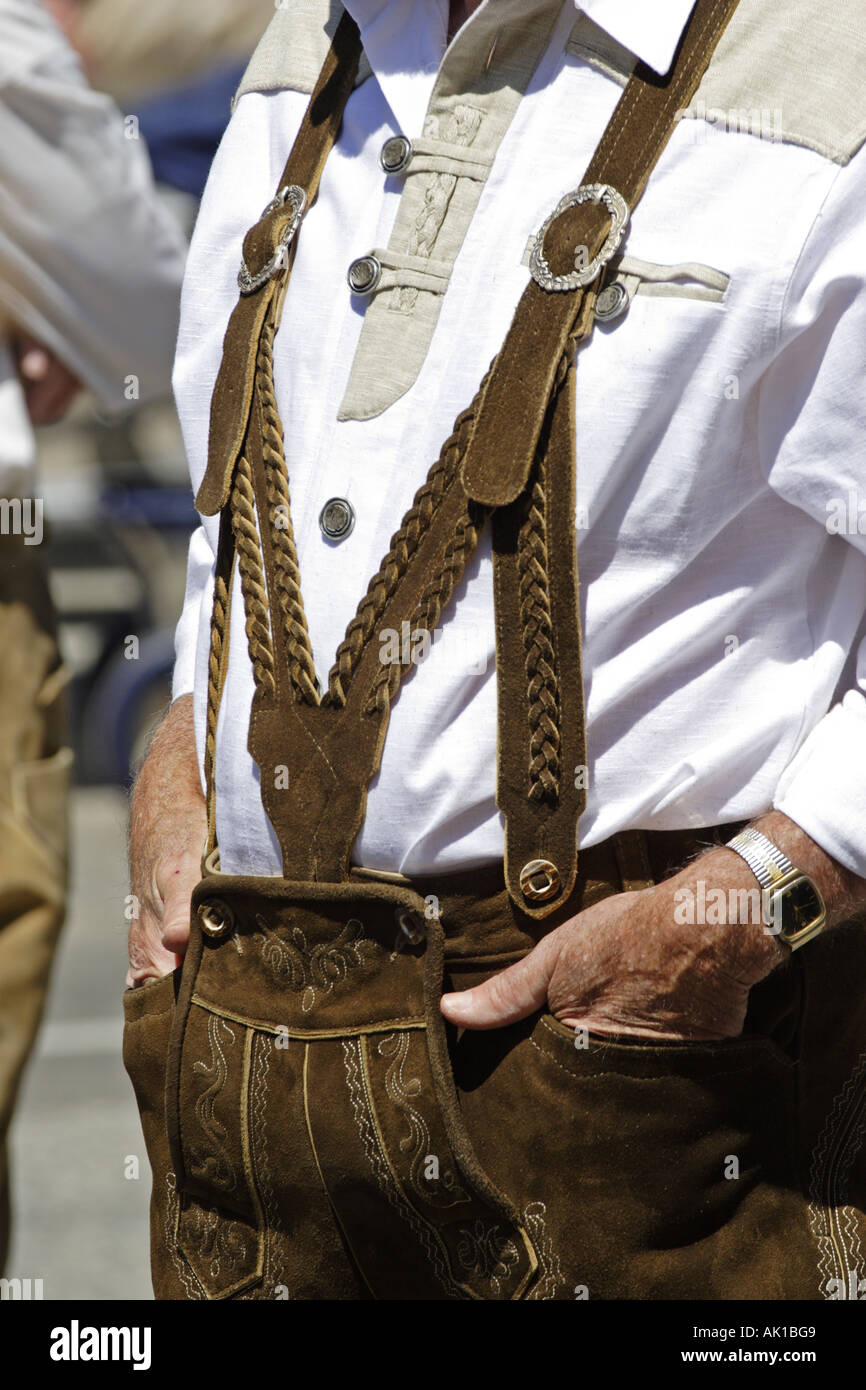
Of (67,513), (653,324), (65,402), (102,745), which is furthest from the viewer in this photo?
(67,513)

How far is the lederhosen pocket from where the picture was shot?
54.9 inches

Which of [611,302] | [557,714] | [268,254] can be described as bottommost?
[557,714]

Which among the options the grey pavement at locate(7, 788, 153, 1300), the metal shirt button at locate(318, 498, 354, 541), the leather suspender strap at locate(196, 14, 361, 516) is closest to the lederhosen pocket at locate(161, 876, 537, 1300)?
the metal shirt button at locate(318, 498, 354, 541)

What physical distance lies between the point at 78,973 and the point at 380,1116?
374cm

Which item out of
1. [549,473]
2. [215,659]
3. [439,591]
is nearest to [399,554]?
[439,591]

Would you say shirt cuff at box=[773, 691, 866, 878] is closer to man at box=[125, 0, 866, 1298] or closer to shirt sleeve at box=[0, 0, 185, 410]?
man at box=[125, 0, 866, 1298]

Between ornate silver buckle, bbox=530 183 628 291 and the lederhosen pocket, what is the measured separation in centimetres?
56

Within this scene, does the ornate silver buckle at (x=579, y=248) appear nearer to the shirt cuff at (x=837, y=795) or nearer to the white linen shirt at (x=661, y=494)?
the white linen shirt at (x=661, y=494)

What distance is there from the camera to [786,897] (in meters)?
1.35

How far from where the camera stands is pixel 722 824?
4.76ft

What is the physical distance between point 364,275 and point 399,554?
0.30 meters

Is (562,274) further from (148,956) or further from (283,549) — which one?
(148,956)

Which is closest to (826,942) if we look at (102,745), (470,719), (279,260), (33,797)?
(470,719)

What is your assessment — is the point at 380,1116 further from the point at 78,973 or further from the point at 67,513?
the point at 67,513
